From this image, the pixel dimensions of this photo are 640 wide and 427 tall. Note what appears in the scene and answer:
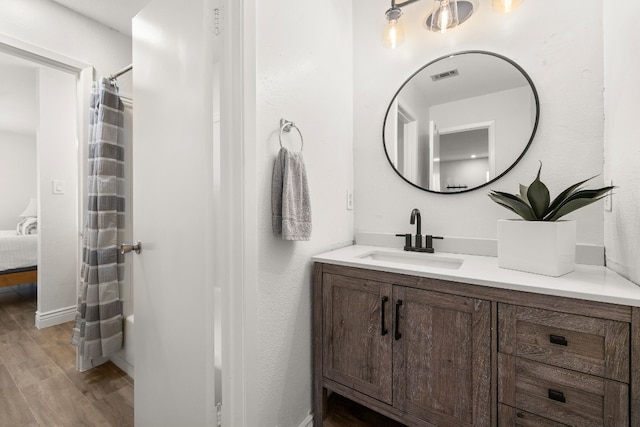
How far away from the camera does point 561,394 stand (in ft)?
2.64

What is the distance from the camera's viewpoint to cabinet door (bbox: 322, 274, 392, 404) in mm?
1139

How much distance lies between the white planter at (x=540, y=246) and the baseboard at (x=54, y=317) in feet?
11.9

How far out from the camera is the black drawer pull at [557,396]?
2.63 ft

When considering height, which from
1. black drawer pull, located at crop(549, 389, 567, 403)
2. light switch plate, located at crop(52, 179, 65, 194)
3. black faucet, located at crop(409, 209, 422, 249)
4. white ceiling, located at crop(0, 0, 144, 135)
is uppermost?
white ceiling, located at crop(0, 0, 144, 135)

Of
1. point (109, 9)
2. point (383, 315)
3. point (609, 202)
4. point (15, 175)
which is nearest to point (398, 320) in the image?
point (383, 315)

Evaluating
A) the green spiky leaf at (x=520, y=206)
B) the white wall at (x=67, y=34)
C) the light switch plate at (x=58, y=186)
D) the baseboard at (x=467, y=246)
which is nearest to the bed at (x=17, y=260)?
the light switch plate at (x=58, y=186)

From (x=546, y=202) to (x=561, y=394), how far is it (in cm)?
64

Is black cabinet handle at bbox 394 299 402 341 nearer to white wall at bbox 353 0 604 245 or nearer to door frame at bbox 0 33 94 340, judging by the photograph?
white wall at bbox 353 0 604 245

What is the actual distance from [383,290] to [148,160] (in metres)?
1.22

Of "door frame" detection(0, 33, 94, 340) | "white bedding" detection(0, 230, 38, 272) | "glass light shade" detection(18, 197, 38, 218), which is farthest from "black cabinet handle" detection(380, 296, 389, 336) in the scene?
"glass light shade" detection(18, 197, 38, 218)

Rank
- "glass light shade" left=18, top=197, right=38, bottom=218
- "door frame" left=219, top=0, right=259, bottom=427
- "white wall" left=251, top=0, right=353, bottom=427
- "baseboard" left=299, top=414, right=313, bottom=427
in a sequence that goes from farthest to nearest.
→ "glass light shade" left=18, top=197, right=38, bottom=218, "baseboard" left=299, top=414, right=313, bottom=427, "white wall" left=251, top=0, right=353, bottom=427, "door frame" left=219, top=0, right=259, bottom=427

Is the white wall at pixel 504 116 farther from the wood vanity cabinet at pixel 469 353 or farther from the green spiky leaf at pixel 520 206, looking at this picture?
the wood vanity cabinet at pixel 469 353

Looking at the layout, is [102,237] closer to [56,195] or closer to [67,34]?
[56,195]

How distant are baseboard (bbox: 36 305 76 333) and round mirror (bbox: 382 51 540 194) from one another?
3.32 m
